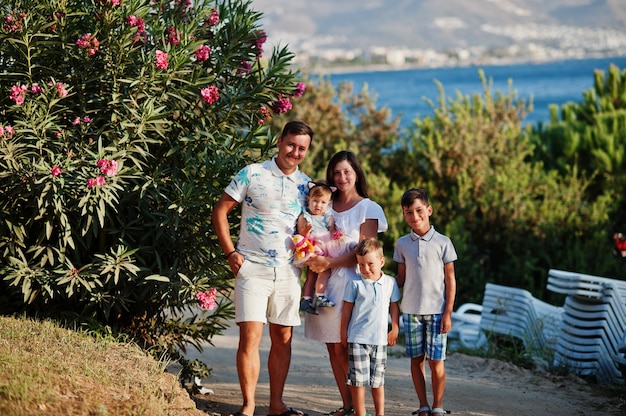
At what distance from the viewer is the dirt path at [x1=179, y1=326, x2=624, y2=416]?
7.01 metres

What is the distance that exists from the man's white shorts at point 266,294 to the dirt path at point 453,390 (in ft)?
3.45

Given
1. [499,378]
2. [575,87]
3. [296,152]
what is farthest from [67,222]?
[575,87]

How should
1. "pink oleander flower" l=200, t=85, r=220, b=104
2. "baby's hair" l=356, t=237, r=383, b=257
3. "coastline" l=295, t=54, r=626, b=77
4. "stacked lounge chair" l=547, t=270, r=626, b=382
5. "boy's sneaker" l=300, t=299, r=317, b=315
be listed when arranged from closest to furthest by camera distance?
"baby's hair" l=356, t=237, r=383, b=257
"boy's sneaker" l=300, t=299, r=317, b=315
"pink oleander flower" l=200, t=85, r=220, b=104
"stacked lounge chair" l=547, t=270, r=626, b=382
"coastline" l=295, t=54, r=626, b=77

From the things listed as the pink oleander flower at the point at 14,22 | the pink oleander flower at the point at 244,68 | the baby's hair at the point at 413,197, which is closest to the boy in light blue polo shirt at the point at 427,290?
the baby's hair at the point at 413,197

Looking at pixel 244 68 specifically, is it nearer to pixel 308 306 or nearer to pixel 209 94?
pixel 209 94

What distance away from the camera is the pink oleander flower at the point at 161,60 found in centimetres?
629

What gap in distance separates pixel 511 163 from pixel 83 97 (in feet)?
34.9

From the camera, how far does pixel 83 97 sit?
21.5 ft

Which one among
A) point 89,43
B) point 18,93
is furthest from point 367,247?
point 18,93

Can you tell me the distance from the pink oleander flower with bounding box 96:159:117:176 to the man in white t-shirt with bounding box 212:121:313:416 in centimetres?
79

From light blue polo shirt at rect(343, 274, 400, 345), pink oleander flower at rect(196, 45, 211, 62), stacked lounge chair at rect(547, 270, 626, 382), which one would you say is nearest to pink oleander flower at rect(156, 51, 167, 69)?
pink oleander flower at rect(196, 45, 211, 62)

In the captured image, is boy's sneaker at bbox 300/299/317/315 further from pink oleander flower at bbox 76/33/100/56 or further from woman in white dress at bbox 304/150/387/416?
pink oleander flower at bbox 76/33/100/56

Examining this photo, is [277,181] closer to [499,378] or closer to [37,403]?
[37,403]

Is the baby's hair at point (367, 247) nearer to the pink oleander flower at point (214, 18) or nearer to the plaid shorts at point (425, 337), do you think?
the plaid shorts at point (425, 337)
